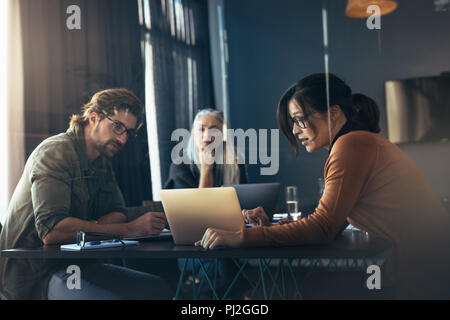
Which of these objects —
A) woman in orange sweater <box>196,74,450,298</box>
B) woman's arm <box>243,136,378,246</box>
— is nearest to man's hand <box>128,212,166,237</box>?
woman in orange sweater <box>196,74,450,298</box>

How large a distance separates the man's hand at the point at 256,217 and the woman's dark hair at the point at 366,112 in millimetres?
531

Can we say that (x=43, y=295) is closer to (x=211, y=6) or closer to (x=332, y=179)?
(x=332, y=179)

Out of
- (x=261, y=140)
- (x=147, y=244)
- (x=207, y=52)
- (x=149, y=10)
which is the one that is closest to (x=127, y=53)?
(x=149, y=10)

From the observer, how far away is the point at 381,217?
4.83 ft

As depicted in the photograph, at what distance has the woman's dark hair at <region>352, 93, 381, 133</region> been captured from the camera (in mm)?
1716

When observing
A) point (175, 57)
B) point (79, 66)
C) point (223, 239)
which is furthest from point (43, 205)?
point (175, 57)

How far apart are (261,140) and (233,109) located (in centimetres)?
28

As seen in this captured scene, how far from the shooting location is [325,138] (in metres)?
1.74

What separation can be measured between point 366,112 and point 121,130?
1144 mm
